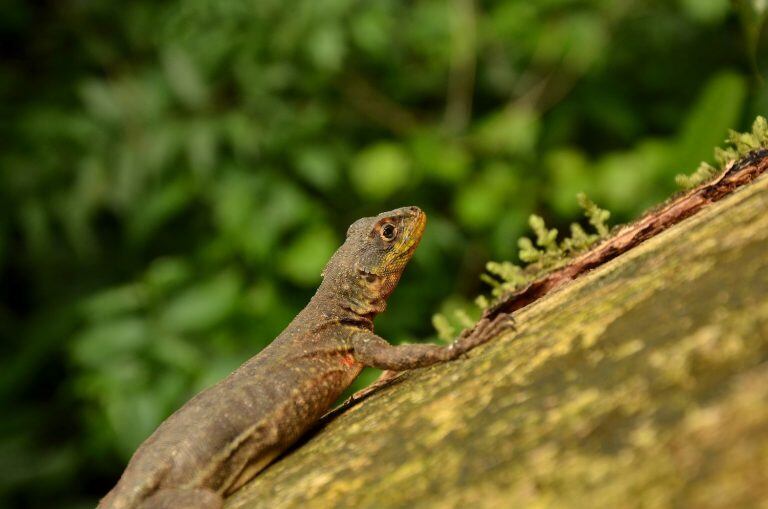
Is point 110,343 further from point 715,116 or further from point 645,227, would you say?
point 715,116

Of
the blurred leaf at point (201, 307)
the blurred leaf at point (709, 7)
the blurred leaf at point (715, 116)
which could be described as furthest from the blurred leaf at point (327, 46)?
the blurred leaf at point (715, 116)

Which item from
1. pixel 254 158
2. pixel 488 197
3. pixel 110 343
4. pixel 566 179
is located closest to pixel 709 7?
pixel 566 179

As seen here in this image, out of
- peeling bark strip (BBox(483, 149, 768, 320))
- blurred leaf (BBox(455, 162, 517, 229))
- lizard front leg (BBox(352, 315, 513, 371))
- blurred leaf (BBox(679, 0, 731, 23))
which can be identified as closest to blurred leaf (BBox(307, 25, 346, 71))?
blurred leaf (BBox(455, 162, 517, 229))

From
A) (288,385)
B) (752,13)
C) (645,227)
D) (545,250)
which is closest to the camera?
(752,13)

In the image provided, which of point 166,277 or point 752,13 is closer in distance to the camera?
point 752,13

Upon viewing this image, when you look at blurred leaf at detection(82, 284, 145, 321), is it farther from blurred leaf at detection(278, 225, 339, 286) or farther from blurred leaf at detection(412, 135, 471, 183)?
blurred leaf at detection(412, 135, 471, 183)

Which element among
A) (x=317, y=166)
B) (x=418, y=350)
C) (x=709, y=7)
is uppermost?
(x=317, y=166)

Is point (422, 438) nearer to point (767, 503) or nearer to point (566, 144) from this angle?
point (767, 503)
